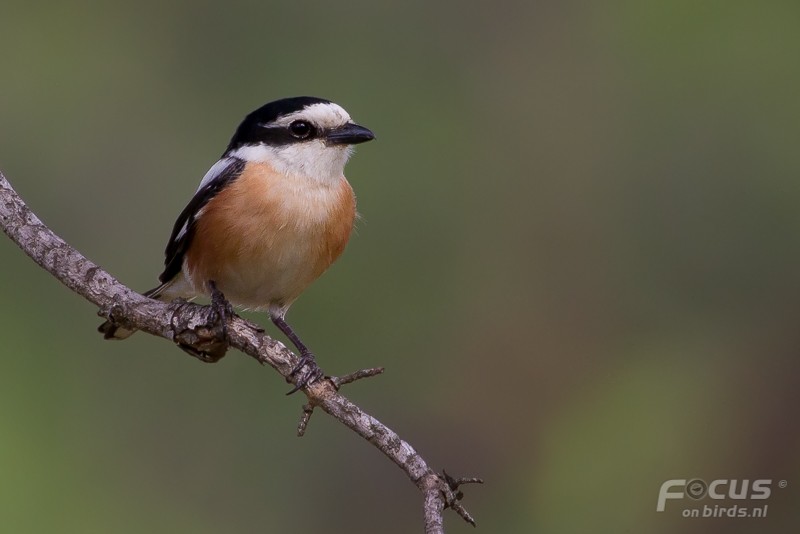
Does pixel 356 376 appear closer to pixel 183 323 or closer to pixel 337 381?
pixel 337 381

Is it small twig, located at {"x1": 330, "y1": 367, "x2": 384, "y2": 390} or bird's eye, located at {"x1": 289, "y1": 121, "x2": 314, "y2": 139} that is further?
bird's eye, located at {"x1": 289, "y1": 121, "x2": 314, "y2": 139}

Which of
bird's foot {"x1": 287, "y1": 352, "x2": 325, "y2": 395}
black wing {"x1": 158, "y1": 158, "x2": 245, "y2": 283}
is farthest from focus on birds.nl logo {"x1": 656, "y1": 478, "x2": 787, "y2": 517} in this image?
bird's foot {"x1": 287, "y1": 352, "x2": 325, "y2": 395}

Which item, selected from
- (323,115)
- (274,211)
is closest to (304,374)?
(274,211)

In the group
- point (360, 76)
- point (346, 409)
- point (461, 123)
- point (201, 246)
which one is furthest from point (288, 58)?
point (346, 409)

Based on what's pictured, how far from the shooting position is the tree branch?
3.65m

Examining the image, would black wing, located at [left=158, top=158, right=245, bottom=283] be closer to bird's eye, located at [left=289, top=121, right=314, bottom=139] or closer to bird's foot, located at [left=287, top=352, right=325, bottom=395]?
bird's eye, located at [left=289, top=121, right=314, bottom=139]

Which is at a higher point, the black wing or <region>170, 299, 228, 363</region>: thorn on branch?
the black wing

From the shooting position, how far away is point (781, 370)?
938cm

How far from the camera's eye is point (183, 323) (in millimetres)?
4043

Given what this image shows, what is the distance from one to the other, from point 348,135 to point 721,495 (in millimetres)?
4083

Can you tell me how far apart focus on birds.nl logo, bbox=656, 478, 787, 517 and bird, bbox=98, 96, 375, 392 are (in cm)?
348

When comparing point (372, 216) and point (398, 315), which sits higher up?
point (372, 216)

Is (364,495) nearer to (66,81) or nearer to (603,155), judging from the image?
(603,155)

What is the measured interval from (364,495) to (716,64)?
6042 millimetres
